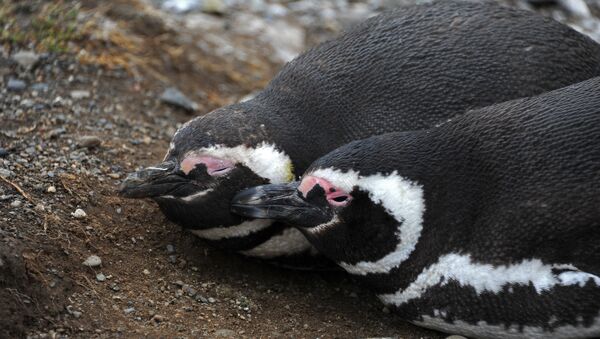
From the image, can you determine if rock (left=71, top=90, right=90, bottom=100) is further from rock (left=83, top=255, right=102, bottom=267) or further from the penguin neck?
rock (left=83, top=255, right=102, bottom=267)

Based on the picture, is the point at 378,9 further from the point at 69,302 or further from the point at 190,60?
the point at 69,302

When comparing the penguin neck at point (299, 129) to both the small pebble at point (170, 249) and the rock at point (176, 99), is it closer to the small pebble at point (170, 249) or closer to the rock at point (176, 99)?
the small pebble at point (170, 249)

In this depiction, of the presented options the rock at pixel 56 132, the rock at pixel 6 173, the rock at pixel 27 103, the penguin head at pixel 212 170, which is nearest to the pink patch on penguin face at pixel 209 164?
the penguin head at pixel 212 170

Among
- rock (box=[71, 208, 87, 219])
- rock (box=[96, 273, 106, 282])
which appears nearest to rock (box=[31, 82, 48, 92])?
rock (box=[71, 208, 87, 219])

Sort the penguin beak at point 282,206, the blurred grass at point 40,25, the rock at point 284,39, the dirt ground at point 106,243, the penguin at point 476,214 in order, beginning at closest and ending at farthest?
the penguin at point 476,214
the dirt ground at point 106,243
the penguin beak at point 282,206
the blurred grass at point 40,25
the rock at point 284,39

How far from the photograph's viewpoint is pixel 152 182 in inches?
168

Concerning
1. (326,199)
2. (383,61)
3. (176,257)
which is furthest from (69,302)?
(383,61)

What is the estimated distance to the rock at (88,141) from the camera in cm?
493

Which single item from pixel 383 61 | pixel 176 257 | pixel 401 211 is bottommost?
pixel 176 257

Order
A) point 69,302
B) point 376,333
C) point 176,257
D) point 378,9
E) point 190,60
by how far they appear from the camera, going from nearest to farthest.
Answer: point 69,302, point 376,333, point 176,257, point 190,60, point 378,9

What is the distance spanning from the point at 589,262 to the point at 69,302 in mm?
2124

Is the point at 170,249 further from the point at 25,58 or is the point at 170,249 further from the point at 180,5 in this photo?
the point at 180,5

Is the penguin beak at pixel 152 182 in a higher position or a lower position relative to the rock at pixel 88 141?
higher

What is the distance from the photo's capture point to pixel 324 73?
460 centimetres
